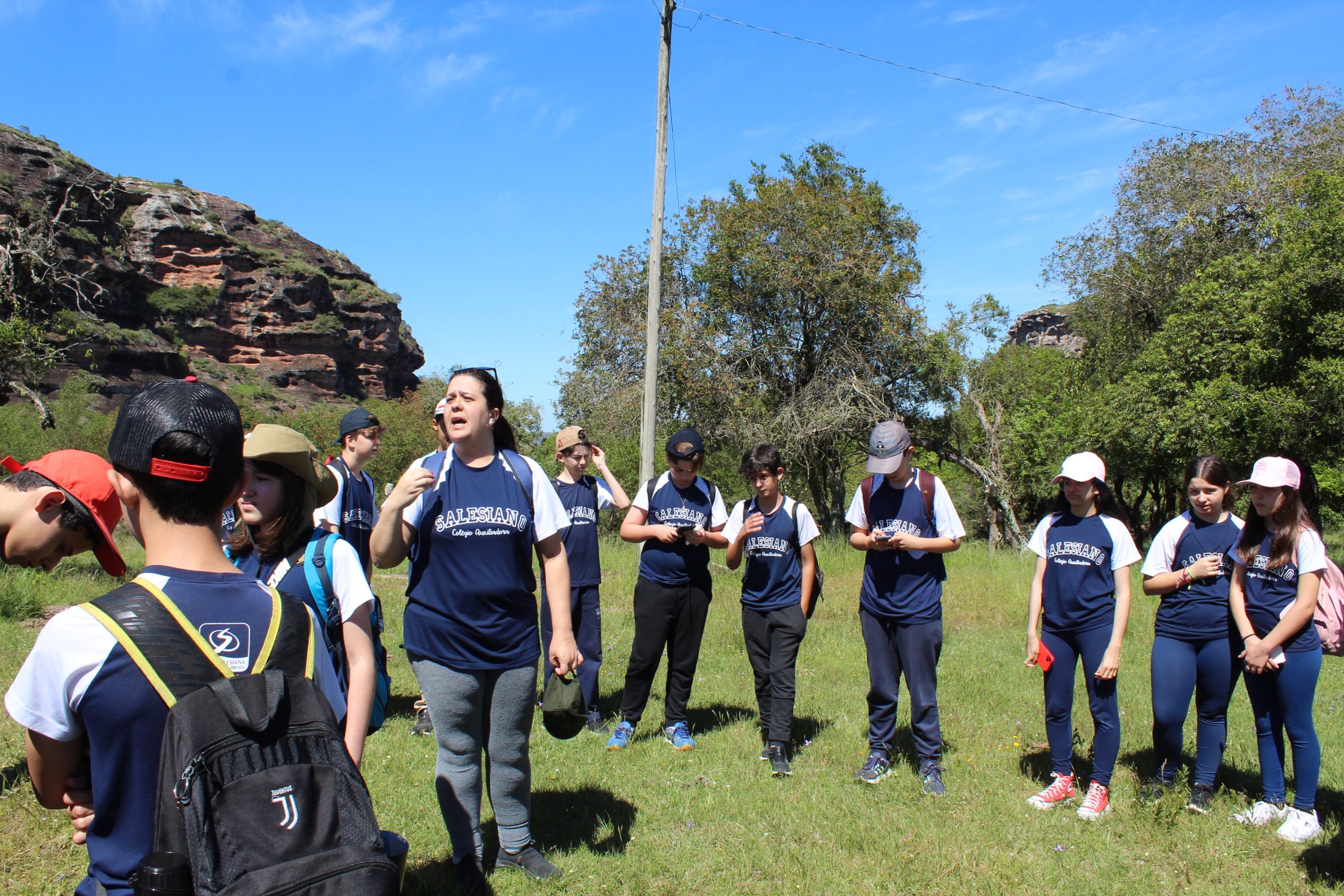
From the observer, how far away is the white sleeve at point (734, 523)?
5.70 meters

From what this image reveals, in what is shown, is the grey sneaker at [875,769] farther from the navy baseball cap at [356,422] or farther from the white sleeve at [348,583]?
the navy baseball cap at [356,422]

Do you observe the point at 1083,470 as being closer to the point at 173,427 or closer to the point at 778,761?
the point at 778,761

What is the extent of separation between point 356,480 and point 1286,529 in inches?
220

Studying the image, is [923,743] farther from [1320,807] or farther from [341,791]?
[341,791]

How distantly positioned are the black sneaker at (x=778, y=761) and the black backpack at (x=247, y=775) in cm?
411

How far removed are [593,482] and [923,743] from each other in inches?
123

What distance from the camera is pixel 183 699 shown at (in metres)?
1.45

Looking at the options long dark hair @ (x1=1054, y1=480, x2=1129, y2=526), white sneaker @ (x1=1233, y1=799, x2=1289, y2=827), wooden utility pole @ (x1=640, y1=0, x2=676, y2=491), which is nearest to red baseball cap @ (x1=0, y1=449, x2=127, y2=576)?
long dark hair @ (x1=1054, y1=480, x2=1129, y2=526)

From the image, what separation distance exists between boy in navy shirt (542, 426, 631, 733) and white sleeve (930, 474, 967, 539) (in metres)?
2.38

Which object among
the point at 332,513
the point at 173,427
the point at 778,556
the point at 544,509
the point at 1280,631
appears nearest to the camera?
the point at 173,427

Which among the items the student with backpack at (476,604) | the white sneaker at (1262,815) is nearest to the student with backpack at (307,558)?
the student with backpack at (476,604)

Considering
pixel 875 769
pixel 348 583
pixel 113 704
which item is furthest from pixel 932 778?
pixel 113 704

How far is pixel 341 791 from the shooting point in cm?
154

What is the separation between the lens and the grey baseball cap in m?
5.15
